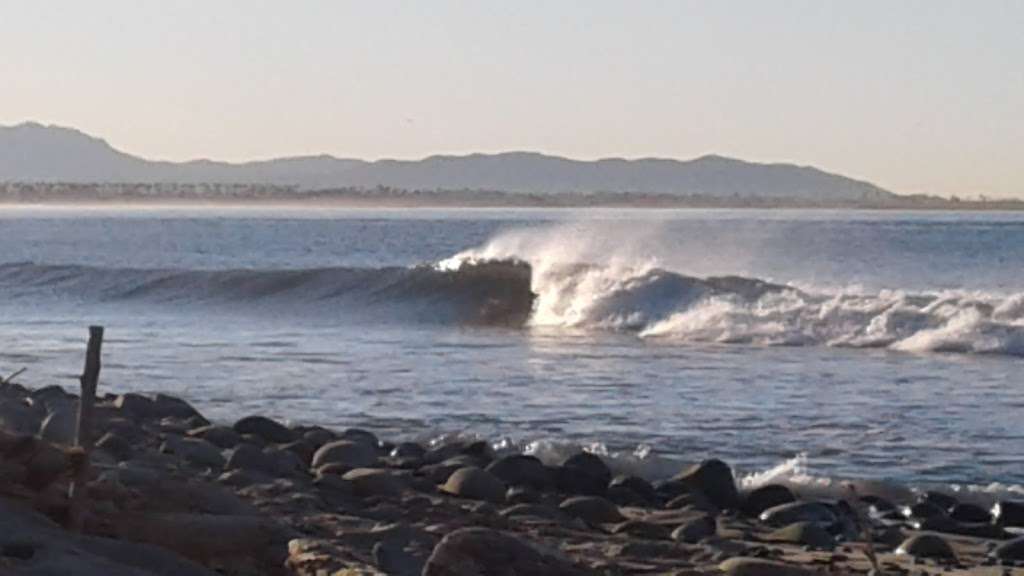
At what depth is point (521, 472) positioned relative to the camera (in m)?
14.1

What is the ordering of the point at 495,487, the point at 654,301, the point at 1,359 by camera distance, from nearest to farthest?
1. the point at 495,487
2. the point at 1,359
3. the point at 654,301

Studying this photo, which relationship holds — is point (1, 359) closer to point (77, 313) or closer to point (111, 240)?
point (77, 313)

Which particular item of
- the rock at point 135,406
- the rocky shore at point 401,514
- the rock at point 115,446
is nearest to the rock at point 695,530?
the rocky shore at point 401,514

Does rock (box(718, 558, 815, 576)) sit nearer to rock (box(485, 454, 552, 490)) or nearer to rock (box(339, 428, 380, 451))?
rock (box(485, 454, 552, 490))

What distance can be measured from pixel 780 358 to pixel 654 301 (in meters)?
8.98

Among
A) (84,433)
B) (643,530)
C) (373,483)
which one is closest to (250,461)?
(373,483)

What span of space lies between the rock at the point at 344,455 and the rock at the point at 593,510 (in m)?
1.92

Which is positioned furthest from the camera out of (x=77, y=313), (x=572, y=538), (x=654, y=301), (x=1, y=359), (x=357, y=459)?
(x=77, y=313)

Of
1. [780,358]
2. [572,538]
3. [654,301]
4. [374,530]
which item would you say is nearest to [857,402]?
[780,358]

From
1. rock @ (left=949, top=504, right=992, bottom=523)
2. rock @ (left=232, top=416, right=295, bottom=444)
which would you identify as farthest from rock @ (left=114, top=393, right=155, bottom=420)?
rock @ (left=949, top=504, right=992, bottom=523)

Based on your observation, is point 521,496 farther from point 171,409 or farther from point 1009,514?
point 171,409

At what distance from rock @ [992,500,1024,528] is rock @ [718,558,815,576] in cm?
300

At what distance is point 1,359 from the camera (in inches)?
1000

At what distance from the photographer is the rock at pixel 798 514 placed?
42.1 feet
